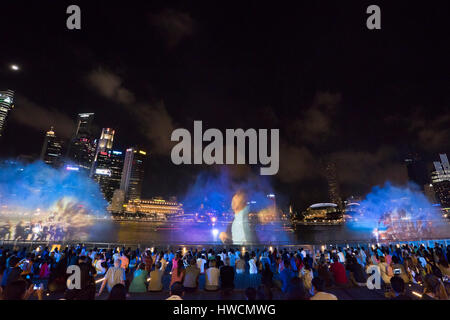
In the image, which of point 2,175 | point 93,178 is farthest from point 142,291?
point 93,178

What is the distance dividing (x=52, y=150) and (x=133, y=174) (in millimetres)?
60135

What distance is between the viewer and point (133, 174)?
180 metres

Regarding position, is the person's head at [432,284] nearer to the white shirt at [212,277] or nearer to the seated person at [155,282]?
the white shirt at [212,277]

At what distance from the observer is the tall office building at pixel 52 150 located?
509 feet

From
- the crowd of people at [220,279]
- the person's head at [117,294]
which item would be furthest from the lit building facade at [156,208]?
the person's head at [117,294]

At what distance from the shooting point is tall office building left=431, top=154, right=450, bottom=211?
119188 millimetres

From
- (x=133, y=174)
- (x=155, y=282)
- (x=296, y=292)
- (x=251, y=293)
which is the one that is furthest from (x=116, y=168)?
(x=296, y=292)

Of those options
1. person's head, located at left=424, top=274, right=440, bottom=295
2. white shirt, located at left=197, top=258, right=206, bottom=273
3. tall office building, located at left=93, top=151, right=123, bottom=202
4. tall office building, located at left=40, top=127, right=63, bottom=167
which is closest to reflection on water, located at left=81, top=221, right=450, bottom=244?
white shirt, located at left=197, top=258, right=206, bottom=273

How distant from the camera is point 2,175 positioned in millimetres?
64625

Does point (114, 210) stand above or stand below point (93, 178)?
below

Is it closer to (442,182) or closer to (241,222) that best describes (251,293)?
(241,222)
